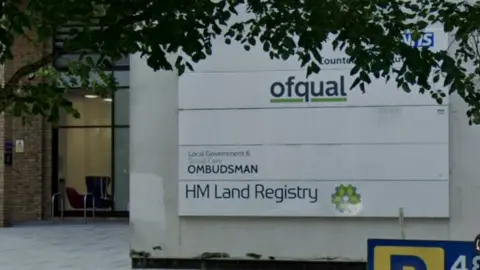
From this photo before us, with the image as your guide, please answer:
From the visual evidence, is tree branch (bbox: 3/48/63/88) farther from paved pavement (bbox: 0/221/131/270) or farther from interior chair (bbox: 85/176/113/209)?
interior chair (bbox: 85/176/113/209)

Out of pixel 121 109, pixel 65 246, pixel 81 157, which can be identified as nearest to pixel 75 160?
pixel 81 157

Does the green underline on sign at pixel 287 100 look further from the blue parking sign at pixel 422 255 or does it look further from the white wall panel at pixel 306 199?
the blue parking sign at pixel 422 255

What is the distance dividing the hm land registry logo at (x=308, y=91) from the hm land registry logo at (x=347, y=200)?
4.15 ft

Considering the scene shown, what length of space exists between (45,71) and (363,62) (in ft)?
18.0

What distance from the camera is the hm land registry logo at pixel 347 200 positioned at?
34.5 ft

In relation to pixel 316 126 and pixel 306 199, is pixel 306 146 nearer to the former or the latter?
pixel 316 126

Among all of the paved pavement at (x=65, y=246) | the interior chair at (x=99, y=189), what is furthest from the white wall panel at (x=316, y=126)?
the interior chair at (x=99, y=189)

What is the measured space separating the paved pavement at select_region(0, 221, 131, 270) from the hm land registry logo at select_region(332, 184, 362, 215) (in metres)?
3.34

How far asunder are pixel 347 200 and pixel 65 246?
20.0 feet

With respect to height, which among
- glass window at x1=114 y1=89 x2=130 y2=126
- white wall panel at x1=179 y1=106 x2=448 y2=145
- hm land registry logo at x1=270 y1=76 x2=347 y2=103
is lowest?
white wall panel at x1=179 y1=106 x2=448 y2=145

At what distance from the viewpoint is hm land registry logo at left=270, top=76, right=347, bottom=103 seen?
10.5 meters

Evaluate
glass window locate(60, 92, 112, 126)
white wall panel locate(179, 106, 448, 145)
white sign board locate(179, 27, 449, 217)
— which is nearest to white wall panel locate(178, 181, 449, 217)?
white sign board locate(179, 27, 449, 217)

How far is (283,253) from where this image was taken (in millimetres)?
10742

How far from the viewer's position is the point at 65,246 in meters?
14.1
